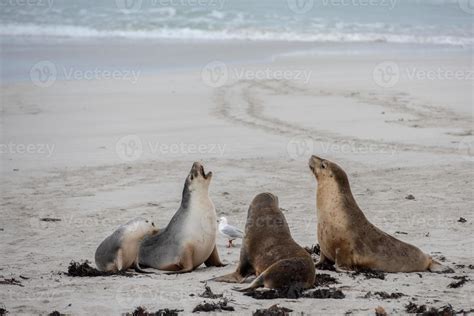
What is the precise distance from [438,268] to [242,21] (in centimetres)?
3508

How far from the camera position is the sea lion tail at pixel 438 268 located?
677 cm

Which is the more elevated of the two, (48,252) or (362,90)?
(362,90)

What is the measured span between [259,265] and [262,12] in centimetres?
3887

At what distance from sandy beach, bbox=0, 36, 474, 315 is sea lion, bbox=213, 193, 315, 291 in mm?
293

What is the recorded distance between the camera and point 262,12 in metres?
44.5

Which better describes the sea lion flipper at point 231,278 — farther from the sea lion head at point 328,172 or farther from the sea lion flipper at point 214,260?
the sea lion head at point 328,172

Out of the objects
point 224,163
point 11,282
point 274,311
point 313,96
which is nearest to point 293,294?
point 274,311

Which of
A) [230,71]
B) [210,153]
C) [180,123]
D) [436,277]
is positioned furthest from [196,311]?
[230,71]

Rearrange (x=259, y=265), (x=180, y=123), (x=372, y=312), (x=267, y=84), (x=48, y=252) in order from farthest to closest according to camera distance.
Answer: (x=267, y=84) → (x=180, y=123) → (x=48, y=252) → (x=259, y=265) → (x=372, y=312)

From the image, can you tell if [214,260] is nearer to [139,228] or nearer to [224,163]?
[139,228]

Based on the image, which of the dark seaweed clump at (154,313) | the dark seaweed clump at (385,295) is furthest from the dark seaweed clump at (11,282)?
the dark seaweed clump at (385,295)

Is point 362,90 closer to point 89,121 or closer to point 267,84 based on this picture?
point 267,84

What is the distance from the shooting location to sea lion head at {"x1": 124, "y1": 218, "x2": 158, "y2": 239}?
7445 mm

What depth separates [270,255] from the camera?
6520 millimetres
